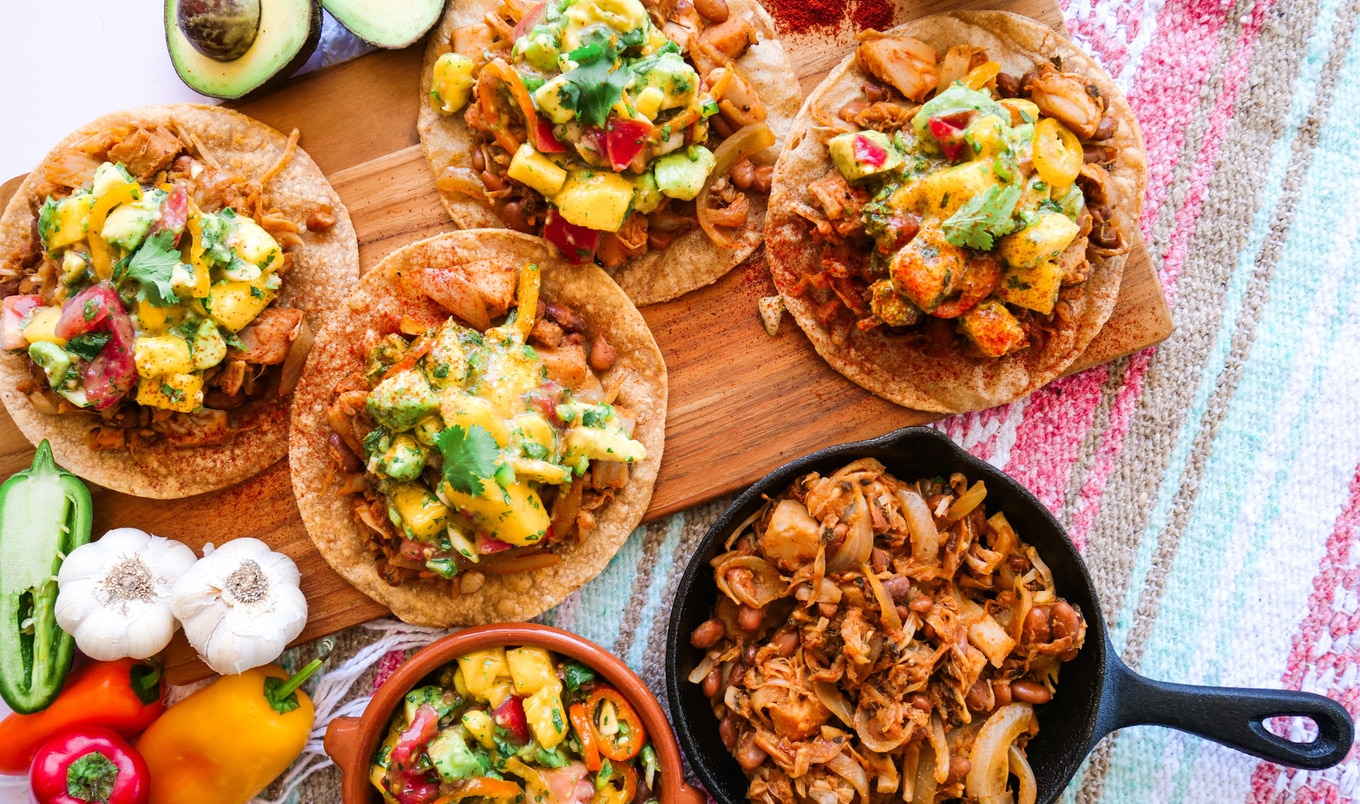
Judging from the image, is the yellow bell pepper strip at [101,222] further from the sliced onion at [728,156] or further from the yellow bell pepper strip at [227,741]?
the sliced onion at [728,156]

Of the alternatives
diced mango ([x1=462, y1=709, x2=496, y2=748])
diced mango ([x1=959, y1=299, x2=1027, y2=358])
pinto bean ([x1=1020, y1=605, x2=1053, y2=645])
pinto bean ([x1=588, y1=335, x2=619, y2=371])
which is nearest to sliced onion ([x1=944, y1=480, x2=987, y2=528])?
pinto bean ([x1=1020, y1=605, x2=1053, y2=645])

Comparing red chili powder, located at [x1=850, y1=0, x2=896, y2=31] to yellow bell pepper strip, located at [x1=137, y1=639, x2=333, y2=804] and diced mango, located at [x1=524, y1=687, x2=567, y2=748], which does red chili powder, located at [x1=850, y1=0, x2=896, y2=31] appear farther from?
yellow bell pepper strip, located at [x1=137, y1=639, x2=333, y2=804]

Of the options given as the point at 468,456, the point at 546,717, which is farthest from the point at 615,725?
the point at 468,456

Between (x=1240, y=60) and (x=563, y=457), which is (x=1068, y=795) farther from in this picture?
(x=1240, y=60)

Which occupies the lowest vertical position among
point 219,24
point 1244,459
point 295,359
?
point 1244,459

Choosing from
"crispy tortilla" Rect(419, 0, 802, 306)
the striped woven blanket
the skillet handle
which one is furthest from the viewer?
the striped woven blanket

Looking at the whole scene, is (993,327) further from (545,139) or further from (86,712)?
(86,712)
